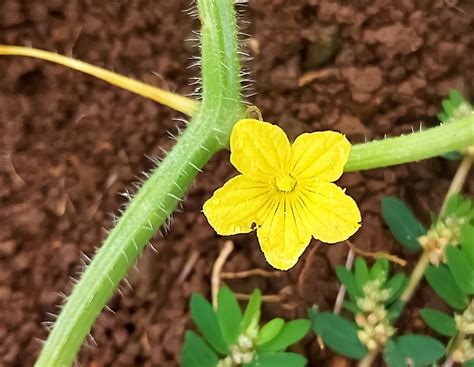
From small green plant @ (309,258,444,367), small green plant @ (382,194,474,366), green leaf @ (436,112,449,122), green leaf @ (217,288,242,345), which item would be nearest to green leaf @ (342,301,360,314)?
small green plant @ (309,258,444,367)

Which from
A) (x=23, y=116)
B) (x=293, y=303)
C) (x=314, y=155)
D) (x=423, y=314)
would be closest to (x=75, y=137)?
(x=23, y=116)

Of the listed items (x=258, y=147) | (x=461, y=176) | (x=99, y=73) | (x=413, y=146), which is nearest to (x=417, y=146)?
(x=413, y=146)

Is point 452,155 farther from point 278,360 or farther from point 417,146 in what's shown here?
point 278,360

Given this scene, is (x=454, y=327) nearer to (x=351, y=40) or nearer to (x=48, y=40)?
(x=351, y=40)

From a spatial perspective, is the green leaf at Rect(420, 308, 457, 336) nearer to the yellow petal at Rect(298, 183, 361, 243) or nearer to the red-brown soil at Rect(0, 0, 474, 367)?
the red-brown soil at Rect(0, 0, 474, 367)

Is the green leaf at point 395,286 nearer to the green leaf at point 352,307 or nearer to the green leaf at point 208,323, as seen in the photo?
the green leaf at point 352,307

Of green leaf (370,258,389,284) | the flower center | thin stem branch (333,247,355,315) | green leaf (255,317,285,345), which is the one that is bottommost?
thin stem branch (333,247,355,315)
